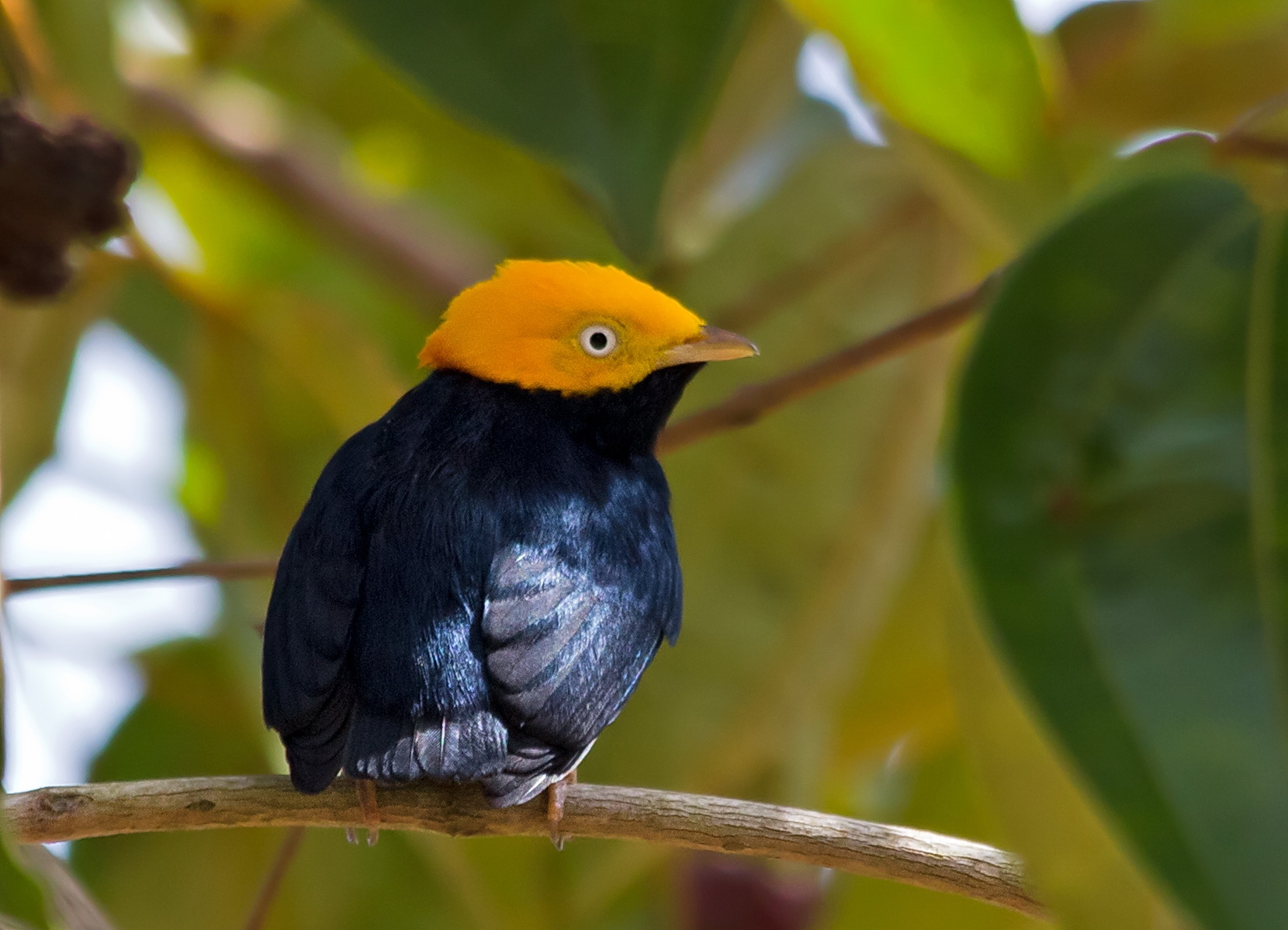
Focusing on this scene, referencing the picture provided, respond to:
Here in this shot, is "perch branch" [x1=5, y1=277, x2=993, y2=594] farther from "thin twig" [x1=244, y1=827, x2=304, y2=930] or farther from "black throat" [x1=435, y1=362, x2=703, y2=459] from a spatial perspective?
"thin twig" [x1=244, y1=827, x2=304, y2=930]

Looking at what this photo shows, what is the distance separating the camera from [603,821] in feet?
6.98

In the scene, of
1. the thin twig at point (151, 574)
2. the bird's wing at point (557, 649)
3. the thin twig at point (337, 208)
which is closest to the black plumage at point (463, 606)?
the bird's wing at point (557, 649)

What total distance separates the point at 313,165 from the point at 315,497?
Result: 1879 millimetres

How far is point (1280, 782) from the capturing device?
141cm

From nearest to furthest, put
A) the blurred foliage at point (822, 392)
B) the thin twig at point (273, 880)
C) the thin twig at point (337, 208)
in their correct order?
the blurred foliage at point (822, 392)
the thin twig at point (273, 880)
the thin twig at point (337, 208)

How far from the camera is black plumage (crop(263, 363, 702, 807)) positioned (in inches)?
84.4

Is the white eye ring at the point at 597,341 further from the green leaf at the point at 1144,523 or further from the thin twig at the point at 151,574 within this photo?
the green leaf at the point at 1144,523

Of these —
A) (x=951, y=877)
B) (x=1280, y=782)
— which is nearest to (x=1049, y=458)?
(x=1280, y=782)

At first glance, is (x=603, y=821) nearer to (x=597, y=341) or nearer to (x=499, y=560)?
(x=499, y=560)

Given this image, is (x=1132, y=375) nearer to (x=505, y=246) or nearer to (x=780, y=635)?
(x=780, y=635)

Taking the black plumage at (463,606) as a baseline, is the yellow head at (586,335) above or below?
above

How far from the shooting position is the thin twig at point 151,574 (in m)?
2.31

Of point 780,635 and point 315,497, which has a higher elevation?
point 780,635

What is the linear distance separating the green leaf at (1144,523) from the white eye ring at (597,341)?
1.07m
